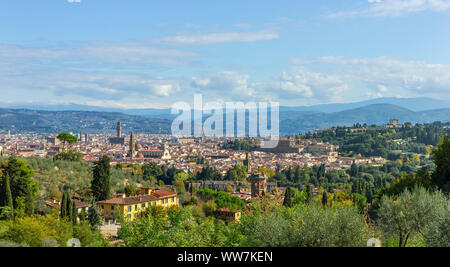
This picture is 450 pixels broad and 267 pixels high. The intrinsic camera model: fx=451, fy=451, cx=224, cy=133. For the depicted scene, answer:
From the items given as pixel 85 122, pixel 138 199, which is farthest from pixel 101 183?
pixel 85 122

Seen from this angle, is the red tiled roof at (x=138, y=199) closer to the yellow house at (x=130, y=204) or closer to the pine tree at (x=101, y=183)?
the yellow house at (x=130, y=204)

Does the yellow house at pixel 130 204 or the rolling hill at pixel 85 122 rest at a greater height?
the rolling hill at pixel 85 122

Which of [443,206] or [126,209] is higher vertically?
[443,206]

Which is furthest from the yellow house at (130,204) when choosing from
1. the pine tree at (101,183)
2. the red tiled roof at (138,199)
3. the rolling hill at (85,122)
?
the rolling hill at (85,122)

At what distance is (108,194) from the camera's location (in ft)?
55.0

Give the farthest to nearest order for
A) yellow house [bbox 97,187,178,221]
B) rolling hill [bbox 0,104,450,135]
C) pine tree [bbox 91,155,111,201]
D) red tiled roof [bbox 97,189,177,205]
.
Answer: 1. rolling hill [bbox 0,104,450,135]
2. pine tree [bbox 91,155,111,201]
3. red tiled roof [bbox 97,189,177,205]
4. yellow house [bbox 97,187,178,221]

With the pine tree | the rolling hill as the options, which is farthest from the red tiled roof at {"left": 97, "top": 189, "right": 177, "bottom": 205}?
the rolling hill

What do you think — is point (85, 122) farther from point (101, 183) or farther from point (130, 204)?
point (130, 204)

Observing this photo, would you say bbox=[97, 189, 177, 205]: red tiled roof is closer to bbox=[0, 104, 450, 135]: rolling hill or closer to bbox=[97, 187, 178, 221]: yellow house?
bbox=[97, 187, 178, 221]: yellow house

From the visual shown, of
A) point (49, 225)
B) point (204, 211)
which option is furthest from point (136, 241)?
point (204, 211)

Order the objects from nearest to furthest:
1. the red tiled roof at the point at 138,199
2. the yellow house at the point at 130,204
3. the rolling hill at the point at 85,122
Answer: the yellow house at the point at 130,204 → the red tiled roof at the point at 138,199 → the rolling hill at the point at 85,122
